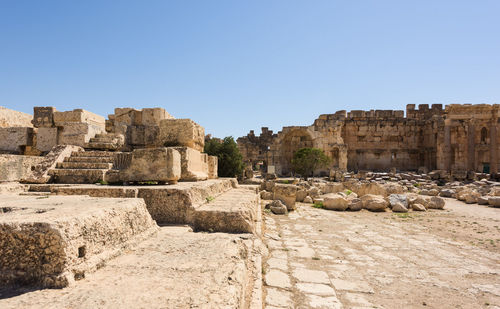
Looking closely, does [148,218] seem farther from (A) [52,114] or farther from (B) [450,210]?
(B) [450,210]

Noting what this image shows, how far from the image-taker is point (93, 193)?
12.1 feet

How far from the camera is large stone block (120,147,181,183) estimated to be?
4.42m

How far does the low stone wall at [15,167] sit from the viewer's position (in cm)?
467

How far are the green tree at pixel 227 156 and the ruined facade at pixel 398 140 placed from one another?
6.39 m

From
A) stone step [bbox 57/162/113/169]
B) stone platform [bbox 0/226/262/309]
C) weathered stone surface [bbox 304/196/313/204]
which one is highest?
stone step [bbox 57/162/113/169]

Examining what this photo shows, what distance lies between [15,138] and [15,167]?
3074 mm

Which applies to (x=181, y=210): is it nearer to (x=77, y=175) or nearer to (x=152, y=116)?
(x=77, y=175)

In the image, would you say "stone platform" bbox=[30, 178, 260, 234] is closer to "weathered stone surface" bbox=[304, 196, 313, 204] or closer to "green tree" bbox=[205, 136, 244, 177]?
"weathered stone surface" bbox=[304, 196, 313, 204]

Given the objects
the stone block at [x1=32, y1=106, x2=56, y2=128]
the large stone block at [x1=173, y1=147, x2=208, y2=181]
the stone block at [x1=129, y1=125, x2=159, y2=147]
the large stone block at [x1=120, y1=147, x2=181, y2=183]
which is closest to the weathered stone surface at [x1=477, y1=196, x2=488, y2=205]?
the large stone block at [x1=173, y1=147, x2=208, y2=181]

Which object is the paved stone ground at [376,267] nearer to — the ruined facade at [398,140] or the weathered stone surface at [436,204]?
the weathered stone surface at [436,204]

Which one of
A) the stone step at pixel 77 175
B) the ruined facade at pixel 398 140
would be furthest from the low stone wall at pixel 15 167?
the ruined facade at pixel 398 140

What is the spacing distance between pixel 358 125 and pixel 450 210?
17.7 m

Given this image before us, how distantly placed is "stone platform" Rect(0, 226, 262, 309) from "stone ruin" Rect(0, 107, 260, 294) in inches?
5.0

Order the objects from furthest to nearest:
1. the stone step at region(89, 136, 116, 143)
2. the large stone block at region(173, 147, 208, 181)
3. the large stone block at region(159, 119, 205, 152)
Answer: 1. the stone step at region(89, 136, 116, 143)
2. the large stone block at region(159, 119, 205, 152)
3. the large stone block at region(173, 147, 208, 181)
